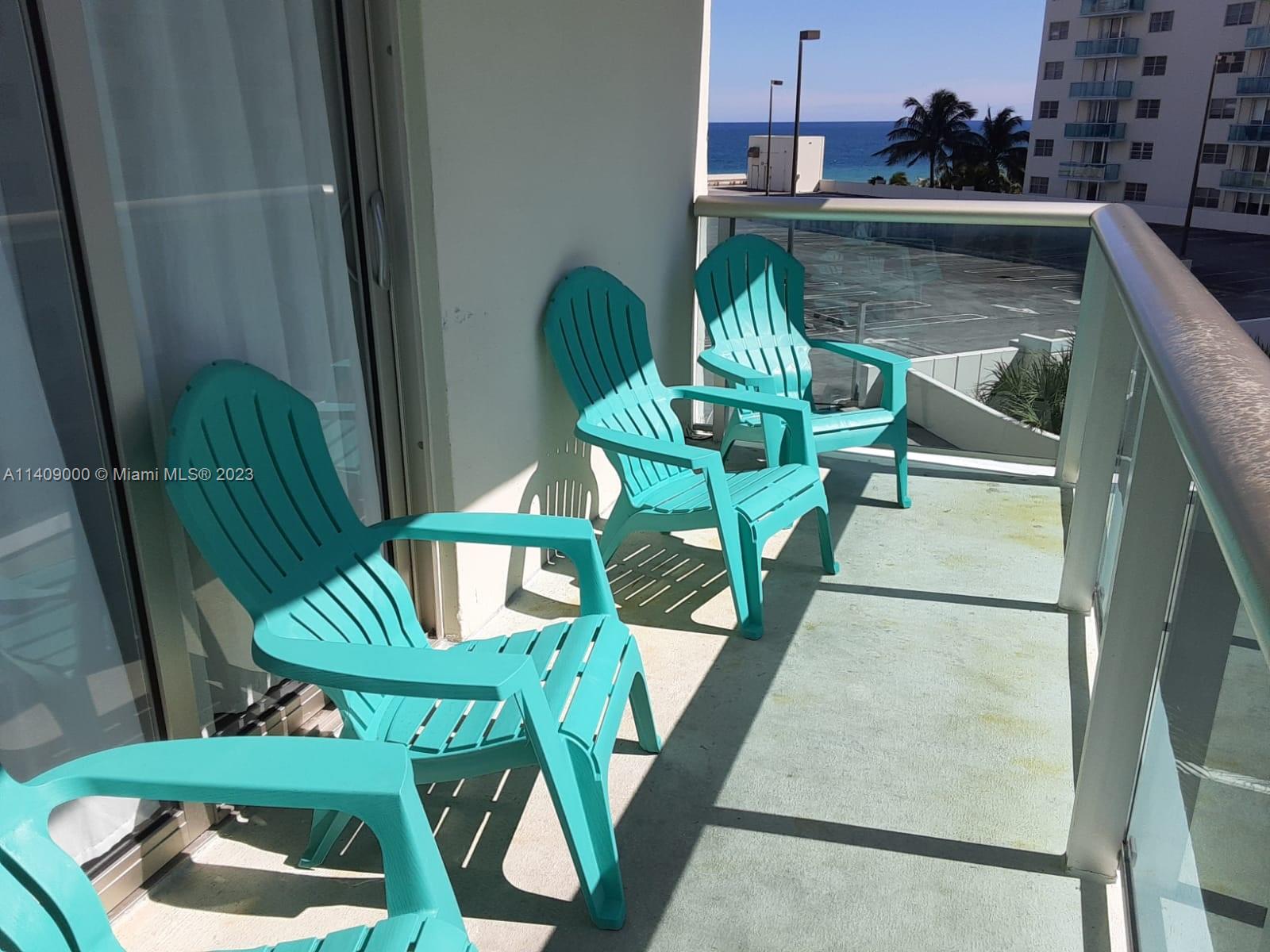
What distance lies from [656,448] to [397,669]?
1443 millimetres

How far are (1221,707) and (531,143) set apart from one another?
2.59 meters

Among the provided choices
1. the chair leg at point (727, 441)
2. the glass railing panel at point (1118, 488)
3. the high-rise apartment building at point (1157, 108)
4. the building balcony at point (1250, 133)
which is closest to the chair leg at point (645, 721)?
the glass railing panel at point (1118, 488)

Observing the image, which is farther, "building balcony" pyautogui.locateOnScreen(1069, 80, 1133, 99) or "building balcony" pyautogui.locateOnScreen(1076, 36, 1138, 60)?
"building balcony" pyautogui.locateOnScreen(1069, 80, 1133, 99)

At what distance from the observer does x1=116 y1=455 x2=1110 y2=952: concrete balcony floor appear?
1.96 m

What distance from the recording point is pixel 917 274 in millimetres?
4539

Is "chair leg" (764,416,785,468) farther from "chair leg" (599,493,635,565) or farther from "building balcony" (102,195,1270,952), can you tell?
"chair leg" (599,493,635,565)

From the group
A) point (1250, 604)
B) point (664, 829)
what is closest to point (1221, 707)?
point (1250, 604)

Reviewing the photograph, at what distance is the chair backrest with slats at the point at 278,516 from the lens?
1.98 m

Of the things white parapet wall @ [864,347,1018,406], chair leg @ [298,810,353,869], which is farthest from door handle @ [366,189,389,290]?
white parapet wall @ [864,347,1018,406]

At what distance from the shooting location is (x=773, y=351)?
174 inches

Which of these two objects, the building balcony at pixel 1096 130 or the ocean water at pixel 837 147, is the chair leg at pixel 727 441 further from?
the ocean water at pixel 837 147

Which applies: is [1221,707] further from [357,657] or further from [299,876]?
[299,876]

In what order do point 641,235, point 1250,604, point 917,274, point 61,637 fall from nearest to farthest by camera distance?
point 1250,604 < point 61,637 < point 641,235 < point 917,274

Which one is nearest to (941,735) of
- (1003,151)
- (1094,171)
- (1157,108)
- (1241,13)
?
(1241,13)
